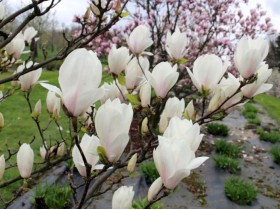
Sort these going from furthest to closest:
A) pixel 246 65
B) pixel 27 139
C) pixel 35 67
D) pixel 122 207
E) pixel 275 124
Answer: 1. pixel 275 124
2. pixel 27 139
3. pixel 35 67
4. pixel 246 65
5. pixel 122 207

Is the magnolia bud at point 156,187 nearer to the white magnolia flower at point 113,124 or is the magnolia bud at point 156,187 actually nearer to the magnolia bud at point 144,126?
the white magnolia flower at point 113,124

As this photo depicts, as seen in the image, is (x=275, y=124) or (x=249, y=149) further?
(x=275, y=124)

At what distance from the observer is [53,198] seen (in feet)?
14.5

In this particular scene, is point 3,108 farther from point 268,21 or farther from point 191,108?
point 191,108

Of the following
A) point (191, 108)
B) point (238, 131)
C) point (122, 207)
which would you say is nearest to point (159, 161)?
point (122, 207)

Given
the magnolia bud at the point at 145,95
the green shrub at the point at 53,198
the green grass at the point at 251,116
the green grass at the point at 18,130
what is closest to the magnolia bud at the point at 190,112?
the magnolia bud at the point at 145,95

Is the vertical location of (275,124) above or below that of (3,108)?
below

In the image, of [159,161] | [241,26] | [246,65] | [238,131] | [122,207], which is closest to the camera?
[159,161]

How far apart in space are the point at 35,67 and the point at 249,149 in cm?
708

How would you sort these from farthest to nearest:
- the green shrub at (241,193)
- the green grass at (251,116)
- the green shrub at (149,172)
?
the green grass at (251,116), the green shrub at (149,172), the green shrub at (241,193)

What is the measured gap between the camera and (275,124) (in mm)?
11086

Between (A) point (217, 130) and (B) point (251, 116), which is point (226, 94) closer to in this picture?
(A) point (217, 130)

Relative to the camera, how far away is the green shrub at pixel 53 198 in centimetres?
442

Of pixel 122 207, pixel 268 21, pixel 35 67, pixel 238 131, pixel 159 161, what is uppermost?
pixel 35 67
